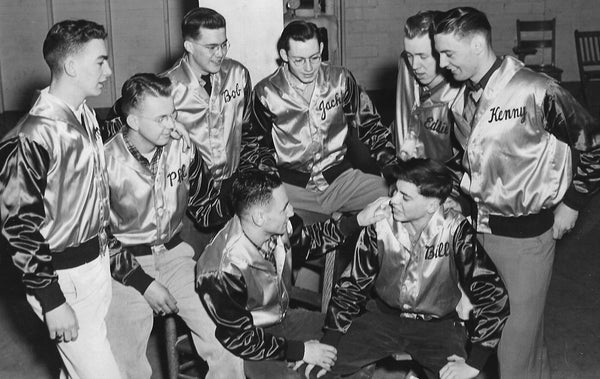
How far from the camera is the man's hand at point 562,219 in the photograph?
3477 millimetres

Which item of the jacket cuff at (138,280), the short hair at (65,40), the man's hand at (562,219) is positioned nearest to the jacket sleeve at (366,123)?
the man's hand at (562,219)

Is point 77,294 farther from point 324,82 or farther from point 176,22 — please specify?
point 176,22

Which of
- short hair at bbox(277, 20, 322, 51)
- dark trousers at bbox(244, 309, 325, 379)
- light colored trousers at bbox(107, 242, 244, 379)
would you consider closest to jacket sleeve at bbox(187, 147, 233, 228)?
light colored trousers at bbox(107, 242, 244, 379)

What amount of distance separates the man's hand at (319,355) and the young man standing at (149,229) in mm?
288

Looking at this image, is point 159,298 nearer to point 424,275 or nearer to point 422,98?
point 424,275

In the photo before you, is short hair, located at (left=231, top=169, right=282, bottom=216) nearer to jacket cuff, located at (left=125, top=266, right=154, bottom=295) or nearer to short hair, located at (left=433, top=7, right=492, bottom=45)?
jacket cuff, located at (left=125, top=266, right=154, bottom=295)

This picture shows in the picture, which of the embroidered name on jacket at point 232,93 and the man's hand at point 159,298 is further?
the embroidered name on jacket at point 232,93

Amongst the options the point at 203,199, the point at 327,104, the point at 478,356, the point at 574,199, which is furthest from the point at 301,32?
the point at 478,356

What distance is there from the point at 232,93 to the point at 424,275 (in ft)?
5.08

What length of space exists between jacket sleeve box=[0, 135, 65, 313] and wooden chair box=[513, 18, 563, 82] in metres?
7.77

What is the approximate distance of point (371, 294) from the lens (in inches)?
148

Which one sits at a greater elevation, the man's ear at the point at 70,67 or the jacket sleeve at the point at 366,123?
the man's ear at the point at 70,67

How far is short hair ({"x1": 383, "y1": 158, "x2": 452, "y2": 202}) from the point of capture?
3.40m

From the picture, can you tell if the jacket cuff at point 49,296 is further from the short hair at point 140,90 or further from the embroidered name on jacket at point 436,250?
the embroidered name on jacket at point 436,250
